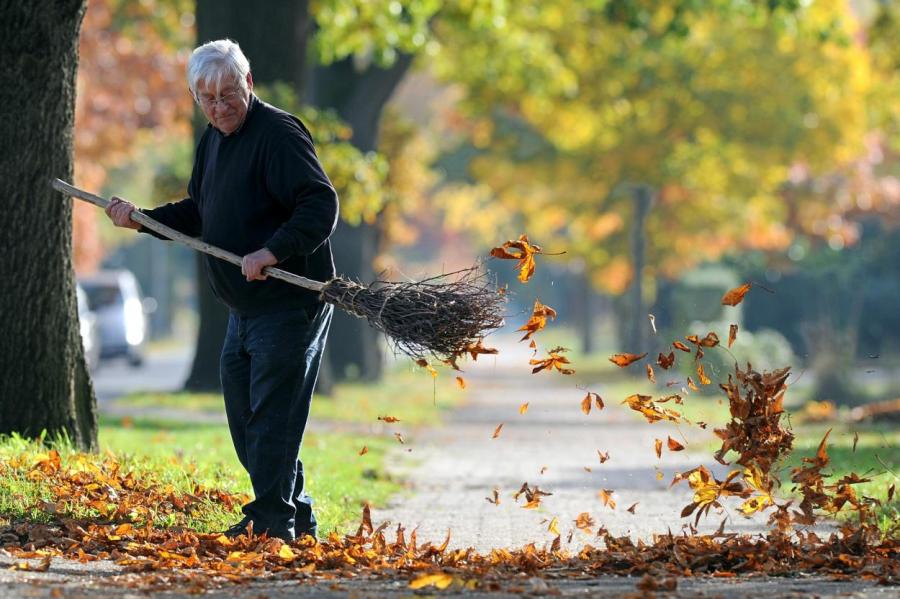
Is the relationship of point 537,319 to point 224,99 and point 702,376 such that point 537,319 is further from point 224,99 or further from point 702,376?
point 224,99

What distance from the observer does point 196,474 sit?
949 centimetres

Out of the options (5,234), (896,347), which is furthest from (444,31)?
(5,234)

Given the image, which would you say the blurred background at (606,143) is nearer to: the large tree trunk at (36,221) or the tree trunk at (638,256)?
the tree trunk at (638,256)

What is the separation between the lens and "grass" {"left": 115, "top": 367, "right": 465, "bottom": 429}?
19047 millimetres

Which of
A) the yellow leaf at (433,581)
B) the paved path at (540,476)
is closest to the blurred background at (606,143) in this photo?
the paved path at (540,476)

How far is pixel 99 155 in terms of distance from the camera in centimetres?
4109

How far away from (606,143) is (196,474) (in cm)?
2280

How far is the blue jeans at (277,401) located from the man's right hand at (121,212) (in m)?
0.68

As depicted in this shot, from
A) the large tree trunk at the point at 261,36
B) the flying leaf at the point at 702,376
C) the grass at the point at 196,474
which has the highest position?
the large tree trunk at the point at 261,36

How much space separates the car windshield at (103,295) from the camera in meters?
33.5

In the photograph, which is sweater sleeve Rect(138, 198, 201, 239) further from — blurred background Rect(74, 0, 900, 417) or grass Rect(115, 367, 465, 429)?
blurred background Rect(74, 0, 900, 417)

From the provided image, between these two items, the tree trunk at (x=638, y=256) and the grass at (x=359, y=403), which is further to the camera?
the tree trunk at (x=638, y=256)

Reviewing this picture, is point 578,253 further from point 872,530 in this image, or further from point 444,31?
point 872,530

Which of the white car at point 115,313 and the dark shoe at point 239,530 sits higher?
the white car at point 115,313
